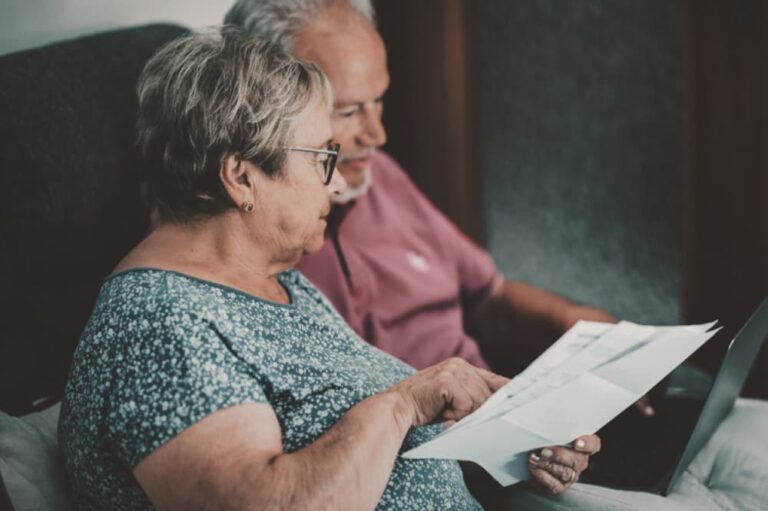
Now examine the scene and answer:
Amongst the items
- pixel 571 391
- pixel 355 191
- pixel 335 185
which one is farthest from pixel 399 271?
pixel 571 391

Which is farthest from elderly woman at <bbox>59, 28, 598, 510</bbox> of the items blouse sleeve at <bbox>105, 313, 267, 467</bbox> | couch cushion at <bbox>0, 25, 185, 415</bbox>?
couch cushion at <bbox>0, 25, 185, 415</bbox>

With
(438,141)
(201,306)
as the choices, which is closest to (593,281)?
(438,141)

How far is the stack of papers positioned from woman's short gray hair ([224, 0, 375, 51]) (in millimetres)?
689

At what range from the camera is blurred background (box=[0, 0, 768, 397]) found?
170 centimetres

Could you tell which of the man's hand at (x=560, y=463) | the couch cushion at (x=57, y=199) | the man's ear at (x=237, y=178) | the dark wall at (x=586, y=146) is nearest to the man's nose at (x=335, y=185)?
the man's ear at (x=237, y=178)

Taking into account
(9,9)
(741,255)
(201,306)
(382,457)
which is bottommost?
(741,255)

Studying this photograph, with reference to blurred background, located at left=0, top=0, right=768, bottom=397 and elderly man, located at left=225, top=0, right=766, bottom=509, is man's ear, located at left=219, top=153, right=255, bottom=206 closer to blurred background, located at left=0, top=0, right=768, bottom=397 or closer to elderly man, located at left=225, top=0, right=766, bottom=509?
elderly man, located at left=225, top=0, right=766, bottom=509

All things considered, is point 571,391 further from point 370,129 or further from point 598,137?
point 598,137

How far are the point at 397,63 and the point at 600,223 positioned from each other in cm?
62

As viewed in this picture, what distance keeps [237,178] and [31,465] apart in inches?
15.3

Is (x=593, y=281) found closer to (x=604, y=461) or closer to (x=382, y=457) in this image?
(x=604, y=461)

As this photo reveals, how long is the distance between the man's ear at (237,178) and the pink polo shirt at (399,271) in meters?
0.43

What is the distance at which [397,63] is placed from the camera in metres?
2.02

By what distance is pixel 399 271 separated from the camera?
4.89ft
